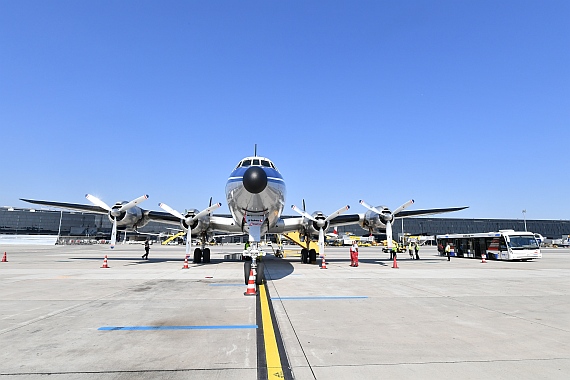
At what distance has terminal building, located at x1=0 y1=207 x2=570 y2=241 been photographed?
10169 centimetres

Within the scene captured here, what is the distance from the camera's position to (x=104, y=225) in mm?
113125

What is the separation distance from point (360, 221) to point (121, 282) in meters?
15.6

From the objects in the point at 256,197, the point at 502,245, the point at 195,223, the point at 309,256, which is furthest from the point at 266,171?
the point at 502,245

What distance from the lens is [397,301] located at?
26.8 feet

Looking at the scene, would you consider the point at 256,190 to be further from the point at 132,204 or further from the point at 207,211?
the point at 132,204

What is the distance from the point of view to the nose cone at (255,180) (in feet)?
36.2

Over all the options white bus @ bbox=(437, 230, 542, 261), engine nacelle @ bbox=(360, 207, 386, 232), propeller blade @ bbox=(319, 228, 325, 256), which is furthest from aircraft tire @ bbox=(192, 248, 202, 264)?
white bus @ bbox=(437, 230, 542, 261)

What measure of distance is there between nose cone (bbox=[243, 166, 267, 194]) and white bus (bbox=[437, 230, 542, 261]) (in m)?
23.8

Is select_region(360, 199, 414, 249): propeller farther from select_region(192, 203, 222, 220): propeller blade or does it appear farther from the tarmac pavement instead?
the tarmac pavement

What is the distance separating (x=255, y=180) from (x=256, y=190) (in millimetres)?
353


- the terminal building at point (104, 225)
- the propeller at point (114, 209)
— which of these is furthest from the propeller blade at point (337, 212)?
the terminal building at point (104, 225)

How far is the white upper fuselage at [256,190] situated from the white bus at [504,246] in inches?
857

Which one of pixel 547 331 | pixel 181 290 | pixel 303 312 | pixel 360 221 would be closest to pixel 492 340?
pixel 547 331

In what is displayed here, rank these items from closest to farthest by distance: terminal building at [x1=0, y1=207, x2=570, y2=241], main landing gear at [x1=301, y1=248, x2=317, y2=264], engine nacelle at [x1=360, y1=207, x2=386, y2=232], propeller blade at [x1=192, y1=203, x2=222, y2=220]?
propeller blade at [x1=192, y1=203, x2=222, y2=220] → engine nacelle at [x1=360, y1=207, x2=386, y2=232] → main landing gear at [x1=301, y1=248, x2=317, y2=264] → terminal building at [x1=0, y1=207, x2=570, y2=241]
